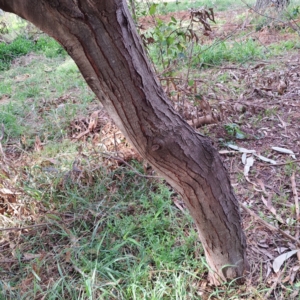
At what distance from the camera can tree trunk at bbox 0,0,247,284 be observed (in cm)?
85

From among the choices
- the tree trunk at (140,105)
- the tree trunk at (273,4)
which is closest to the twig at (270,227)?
the tree trunk at (140,105)

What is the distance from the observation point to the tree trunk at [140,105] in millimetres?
846

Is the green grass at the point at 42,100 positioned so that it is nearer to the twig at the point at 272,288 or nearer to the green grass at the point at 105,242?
the green grass at the point at 105,242

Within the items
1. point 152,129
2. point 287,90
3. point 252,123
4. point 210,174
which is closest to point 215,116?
point 252,123

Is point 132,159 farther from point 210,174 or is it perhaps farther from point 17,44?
point 17,44

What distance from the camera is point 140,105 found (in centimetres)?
103

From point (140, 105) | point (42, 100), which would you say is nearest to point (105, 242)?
point (140, 105)

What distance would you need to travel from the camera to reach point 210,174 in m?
1.25

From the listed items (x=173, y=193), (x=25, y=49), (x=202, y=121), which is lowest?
(x=173, y=193)

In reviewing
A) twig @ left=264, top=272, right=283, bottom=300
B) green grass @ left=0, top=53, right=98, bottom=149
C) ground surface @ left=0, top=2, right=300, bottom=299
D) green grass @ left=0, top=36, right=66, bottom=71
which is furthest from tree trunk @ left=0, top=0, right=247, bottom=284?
green grass @ left=0, top=36, right=66, bottom=71

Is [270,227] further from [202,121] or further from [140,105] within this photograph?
[202,121]

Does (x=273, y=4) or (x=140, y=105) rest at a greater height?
(x=140, y=105)

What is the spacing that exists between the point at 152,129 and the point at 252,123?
2086 millimetres

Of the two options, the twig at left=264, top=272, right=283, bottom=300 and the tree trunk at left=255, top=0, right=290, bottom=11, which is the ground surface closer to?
the twig at left=264, top=272, right=283, bottom=300
